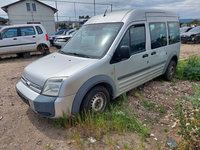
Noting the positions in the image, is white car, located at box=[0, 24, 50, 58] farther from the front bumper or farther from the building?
the building

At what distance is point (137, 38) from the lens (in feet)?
10.7

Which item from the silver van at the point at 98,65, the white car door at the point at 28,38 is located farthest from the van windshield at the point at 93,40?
the white car door at the point at 28,38

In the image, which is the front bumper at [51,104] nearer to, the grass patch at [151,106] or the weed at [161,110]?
the grass patch at [151,106]

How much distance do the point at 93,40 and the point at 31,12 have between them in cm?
2358

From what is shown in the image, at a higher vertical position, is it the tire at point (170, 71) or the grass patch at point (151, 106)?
the tire at point (170, 71)

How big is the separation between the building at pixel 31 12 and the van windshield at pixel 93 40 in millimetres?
20354

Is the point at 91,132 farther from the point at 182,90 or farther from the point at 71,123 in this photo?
the point at 182,90

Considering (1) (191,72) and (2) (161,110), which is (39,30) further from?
(2) (161,110)

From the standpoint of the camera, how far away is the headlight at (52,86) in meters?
2.19

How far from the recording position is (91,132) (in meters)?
2.40

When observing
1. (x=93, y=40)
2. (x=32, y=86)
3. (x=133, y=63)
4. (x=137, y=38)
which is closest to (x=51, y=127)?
(x=32, y=86)

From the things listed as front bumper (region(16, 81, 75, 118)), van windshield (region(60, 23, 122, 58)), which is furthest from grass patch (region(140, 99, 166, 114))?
front bumper (region(16, 81, 75, 118))

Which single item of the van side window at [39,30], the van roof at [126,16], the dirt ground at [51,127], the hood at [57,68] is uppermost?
the van side window at [39,30]

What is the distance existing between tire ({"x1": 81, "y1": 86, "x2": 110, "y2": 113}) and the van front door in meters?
0.38
